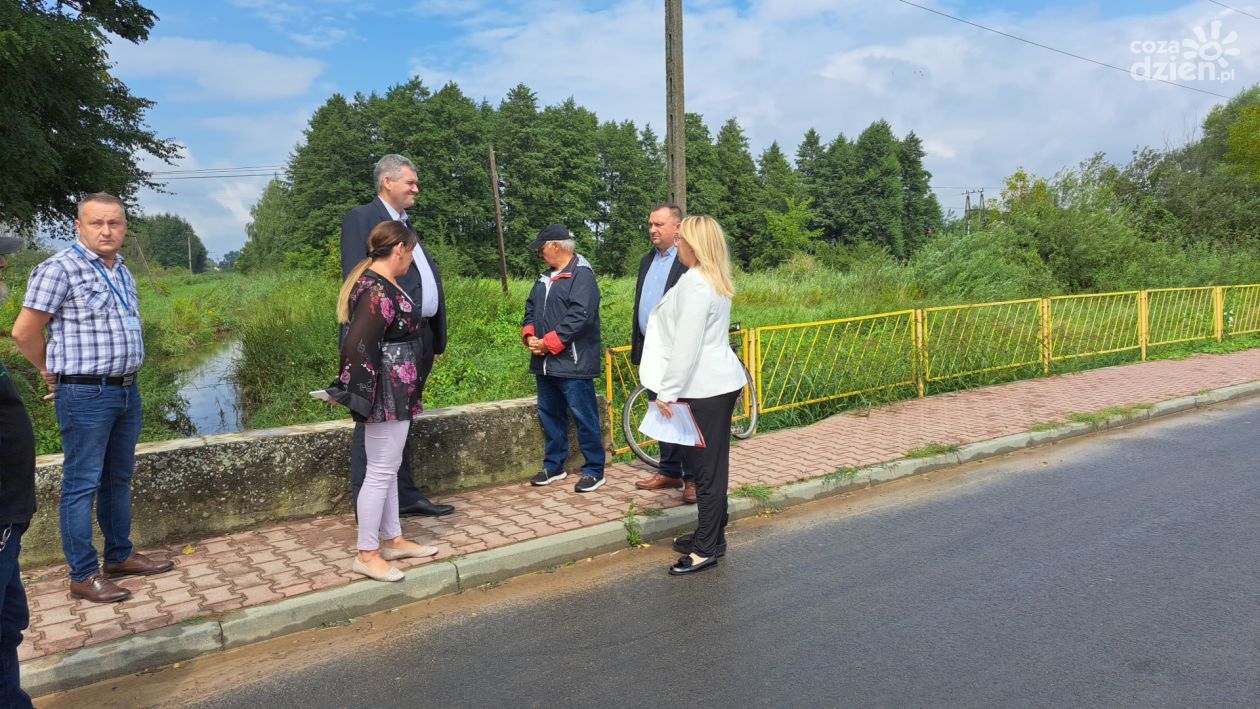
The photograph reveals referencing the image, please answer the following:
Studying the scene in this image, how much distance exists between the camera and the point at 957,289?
56.4 ft

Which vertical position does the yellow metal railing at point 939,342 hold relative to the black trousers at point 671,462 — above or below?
above

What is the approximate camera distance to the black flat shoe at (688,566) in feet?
14.7

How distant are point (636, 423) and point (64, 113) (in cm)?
1369

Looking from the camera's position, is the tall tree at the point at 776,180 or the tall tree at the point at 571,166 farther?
the tall tree at the point at 776,180

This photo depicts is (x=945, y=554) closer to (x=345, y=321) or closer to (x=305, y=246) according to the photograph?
(x=345, y=321)

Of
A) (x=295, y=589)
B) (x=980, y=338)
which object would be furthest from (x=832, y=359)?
(x=295, y=589)

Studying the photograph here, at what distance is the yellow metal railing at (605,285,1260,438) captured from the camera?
851cm

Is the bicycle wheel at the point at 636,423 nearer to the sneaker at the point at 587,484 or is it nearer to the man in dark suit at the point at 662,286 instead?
the man in dark suit at the point at 662,286

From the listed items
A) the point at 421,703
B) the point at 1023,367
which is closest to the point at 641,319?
the point at 421,703

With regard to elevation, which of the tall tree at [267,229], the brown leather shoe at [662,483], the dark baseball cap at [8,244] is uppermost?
the tall tree at [267,229]

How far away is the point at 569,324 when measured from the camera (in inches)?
217

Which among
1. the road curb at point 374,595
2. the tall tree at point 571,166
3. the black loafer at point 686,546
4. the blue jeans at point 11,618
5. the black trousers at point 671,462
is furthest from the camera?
the tall tree at point 571,166

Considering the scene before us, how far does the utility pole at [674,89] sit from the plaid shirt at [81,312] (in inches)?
245

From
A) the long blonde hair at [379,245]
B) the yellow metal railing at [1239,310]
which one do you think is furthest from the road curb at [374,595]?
the yellow metal railing at [1239,310]
